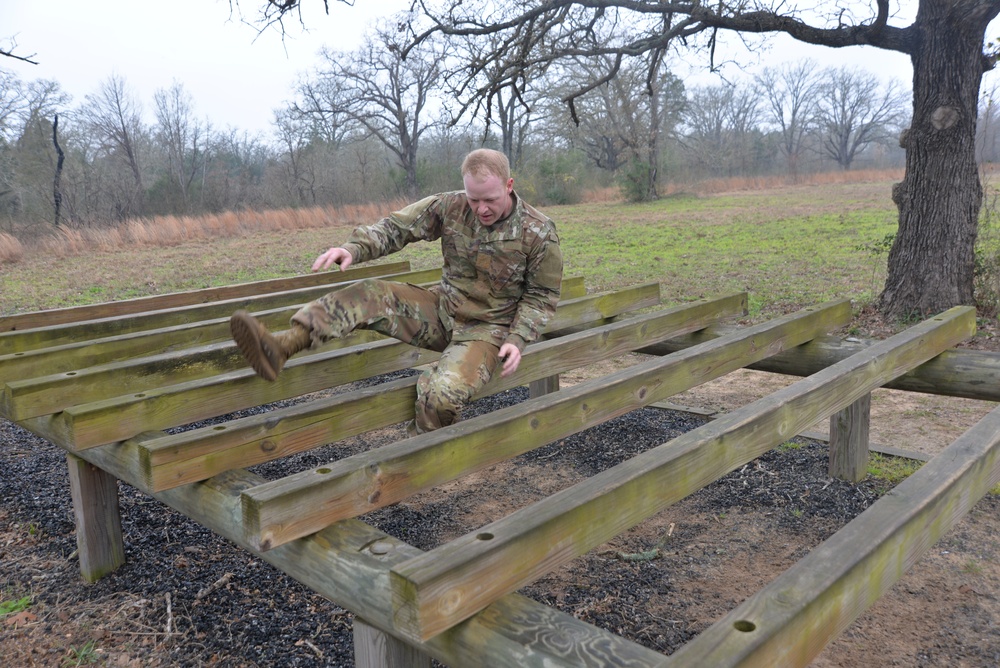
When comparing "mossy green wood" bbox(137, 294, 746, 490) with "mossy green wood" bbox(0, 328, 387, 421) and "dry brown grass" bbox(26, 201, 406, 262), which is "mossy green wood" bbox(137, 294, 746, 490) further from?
"dry brown grass" bbox(26, 201, 406, 262)

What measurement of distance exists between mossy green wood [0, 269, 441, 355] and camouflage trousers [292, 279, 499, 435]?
170 cm

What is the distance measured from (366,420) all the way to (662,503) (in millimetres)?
1203

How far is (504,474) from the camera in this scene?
4695 mm

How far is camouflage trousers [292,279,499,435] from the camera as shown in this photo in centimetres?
306

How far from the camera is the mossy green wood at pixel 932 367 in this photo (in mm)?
3816

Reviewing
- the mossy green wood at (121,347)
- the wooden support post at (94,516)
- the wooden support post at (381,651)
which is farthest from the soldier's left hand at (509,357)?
the wooden support post at (94,516)

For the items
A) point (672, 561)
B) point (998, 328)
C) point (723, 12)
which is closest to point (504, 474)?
point (672, 561)

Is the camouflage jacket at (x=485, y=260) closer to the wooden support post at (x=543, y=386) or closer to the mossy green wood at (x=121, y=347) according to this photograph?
the mossy green wood at (x=121, y=347)

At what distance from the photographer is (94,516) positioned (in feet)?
11.0

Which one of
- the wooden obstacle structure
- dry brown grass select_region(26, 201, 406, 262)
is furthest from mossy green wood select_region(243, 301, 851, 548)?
dry brown grass select_region(26, 201, 406, 262)

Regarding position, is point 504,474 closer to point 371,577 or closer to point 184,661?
point 184,661

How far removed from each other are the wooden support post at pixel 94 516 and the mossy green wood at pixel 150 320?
99cm

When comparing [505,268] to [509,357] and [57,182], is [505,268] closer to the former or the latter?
[509,357]

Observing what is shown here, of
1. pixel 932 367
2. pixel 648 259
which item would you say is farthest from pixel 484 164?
pixel 648 259
